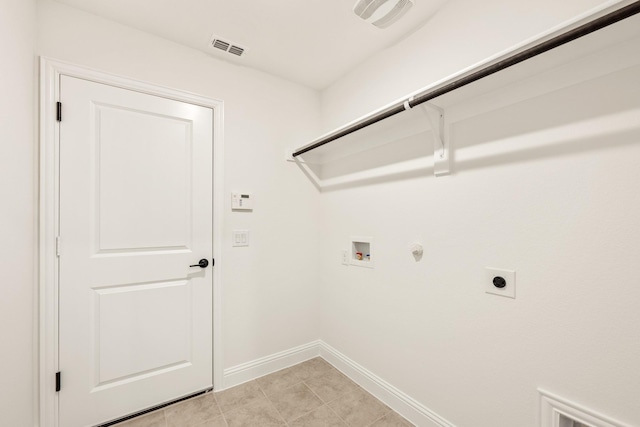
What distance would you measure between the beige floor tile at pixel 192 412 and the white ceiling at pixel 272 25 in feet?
8.15

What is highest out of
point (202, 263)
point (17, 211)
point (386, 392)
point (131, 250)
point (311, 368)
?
point (17, 211)

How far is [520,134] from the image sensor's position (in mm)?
1207

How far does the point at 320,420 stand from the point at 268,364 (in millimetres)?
674

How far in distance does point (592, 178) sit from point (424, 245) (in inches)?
30.9

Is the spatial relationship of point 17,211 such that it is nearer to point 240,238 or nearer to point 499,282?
point 240,238

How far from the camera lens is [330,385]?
6.66ft

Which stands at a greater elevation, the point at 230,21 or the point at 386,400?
the point at 230,21

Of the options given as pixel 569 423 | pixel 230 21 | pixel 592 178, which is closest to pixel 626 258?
pixel 592 178

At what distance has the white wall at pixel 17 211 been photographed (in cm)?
117

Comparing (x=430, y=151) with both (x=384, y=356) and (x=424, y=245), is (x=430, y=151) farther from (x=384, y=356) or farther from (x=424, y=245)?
(x=384, y=356)

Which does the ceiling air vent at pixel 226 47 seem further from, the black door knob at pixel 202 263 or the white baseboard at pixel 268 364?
the white baseboard at pixel 268 364

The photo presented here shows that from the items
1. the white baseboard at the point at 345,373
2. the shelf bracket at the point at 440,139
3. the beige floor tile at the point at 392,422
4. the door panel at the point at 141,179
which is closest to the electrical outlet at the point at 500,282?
the shelf bracket at the point at 440,139

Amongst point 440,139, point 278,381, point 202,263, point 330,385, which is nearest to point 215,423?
point 278,381

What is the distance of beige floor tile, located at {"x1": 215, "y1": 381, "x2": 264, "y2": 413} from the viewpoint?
5.93 feet
